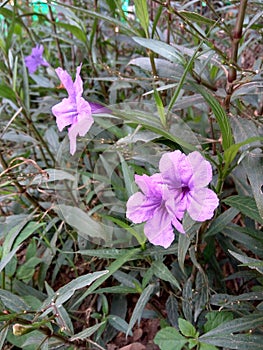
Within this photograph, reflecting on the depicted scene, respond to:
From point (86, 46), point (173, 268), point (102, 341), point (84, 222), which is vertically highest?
point (86, 46)

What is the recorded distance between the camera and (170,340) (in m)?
0.80

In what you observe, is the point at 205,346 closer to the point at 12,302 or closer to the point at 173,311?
the point at 173,311

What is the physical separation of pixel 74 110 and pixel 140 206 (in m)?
0.17

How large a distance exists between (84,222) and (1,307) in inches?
9.7

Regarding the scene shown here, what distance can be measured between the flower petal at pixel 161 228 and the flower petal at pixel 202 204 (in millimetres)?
36

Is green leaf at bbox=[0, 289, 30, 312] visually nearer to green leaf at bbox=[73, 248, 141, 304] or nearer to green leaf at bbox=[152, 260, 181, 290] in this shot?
green leaf at bbox=[73, 248, 141, 304]

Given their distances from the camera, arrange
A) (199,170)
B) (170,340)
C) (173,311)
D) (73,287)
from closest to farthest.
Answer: (199,170) < (73,287) < (170,340) < (173,311)

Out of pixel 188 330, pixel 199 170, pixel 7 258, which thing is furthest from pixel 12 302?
pixel 199 170

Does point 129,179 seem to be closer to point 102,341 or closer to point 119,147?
point 119,147

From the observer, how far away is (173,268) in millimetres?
963

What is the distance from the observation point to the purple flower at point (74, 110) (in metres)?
0.62

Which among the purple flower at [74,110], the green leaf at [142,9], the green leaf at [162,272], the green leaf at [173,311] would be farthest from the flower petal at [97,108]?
the green leaf at [173,311]

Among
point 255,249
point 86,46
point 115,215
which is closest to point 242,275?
point 255,249

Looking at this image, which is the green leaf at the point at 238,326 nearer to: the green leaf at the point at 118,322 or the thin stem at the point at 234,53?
the green leaf at the point at 118,322
